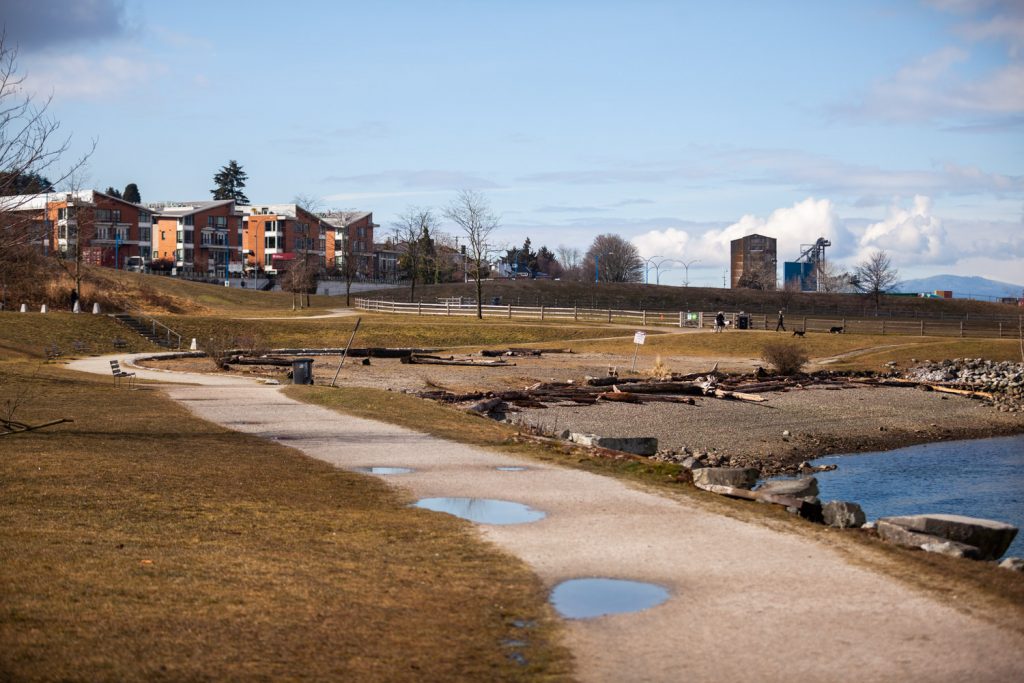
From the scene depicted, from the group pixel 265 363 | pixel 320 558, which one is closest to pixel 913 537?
pixel 320 558

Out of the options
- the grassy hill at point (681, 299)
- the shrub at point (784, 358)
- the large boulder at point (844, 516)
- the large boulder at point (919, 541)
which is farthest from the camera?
the grassy hill at point (681, 299)

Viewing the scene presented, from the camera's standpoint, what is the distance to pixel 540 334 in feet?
223

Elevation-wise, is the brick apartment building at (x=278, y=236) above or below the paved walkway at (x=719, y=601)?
above

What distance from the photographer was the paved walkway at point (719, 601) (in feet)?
23.6

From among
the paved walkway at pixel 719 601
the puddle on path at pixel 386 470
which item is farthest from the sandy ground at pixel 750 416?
the paved walkway at pixel 719 601

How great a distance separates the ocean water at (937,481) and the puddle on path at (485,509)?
735 cm

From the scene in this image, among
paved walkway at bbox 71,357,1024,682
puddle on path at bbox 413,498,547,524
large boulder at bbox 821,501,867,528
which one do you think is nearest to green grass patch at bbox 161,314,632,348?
puddle on path at bbox 413,498,547,524

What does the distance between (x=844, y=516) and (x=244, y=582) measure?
22.8 feet

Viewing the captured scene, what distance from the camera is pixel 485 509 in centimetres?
1320

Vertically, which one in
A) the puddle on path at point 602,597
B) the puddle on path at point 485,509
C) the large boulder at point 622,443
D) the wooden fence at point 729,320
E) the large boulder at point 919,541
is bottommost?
the large boulder at point 622,443

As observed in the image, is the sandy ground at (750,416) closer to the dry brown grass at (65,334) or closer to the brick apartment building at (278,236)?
the dry brown grass at (65,334)

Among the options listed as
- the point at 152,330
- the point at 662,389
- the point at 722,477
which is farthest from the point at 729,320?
the point at 722,477

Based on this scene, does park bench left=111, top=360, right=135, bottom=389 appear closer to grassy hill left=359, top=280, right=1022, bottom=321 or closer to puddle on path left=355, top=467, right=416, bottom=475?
puddle on path left=355, top=467, right=416, bottom=475

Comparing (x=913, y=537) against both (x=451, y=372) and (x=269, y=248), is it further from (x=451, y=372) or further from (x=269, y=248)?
(x=269, y=248)
